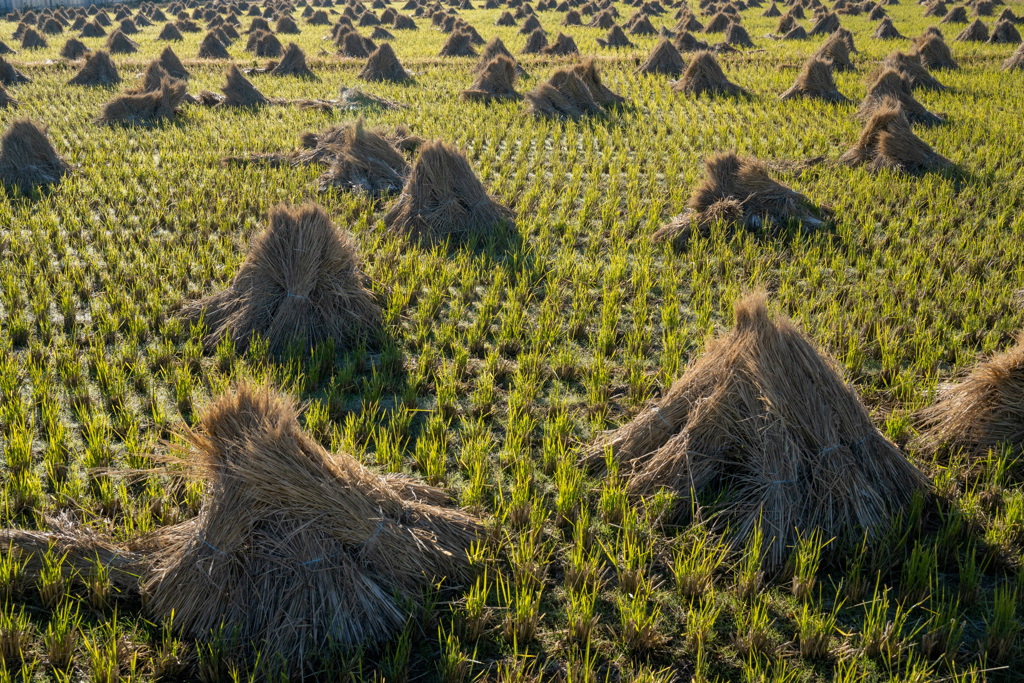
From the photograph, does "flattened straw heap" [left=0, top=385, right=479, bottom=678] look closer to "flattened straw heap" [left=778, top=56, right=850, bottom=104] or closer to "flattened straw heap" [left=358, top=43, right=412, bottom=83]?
"flattened straw heap" [left=778, top=56, right=850, bottom=104]

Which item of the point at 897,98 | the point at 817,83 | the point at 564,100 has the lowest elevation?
the point at 564,100

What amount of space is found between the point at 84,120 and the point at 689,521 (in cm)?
1134

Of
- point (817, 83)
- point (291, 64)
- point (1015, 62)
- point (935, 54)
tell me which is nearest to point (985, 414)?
point (817, 83)

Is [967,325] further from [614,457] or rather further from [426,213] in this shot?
[426,213]

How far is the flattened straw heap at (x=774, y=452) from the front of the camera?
108 inches

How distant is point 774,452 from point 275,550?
192cm

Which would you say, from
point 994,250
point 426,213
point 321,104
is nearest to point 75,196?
point 426,213

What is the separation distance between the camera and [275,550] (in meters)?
2.33

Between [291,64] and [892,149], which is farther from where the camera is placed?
[291,64]

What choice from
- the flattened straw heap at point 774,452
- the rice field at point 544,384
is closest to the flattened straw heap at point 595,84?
the rice field at point 544,384

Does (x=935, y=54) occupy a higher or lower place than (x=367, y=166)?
higher

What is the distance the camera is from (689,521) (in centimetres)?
288

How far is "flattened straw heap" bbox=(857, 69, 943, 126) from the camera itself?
32.9ft

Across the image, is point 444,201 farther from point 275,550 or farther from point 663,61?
point 663,61
